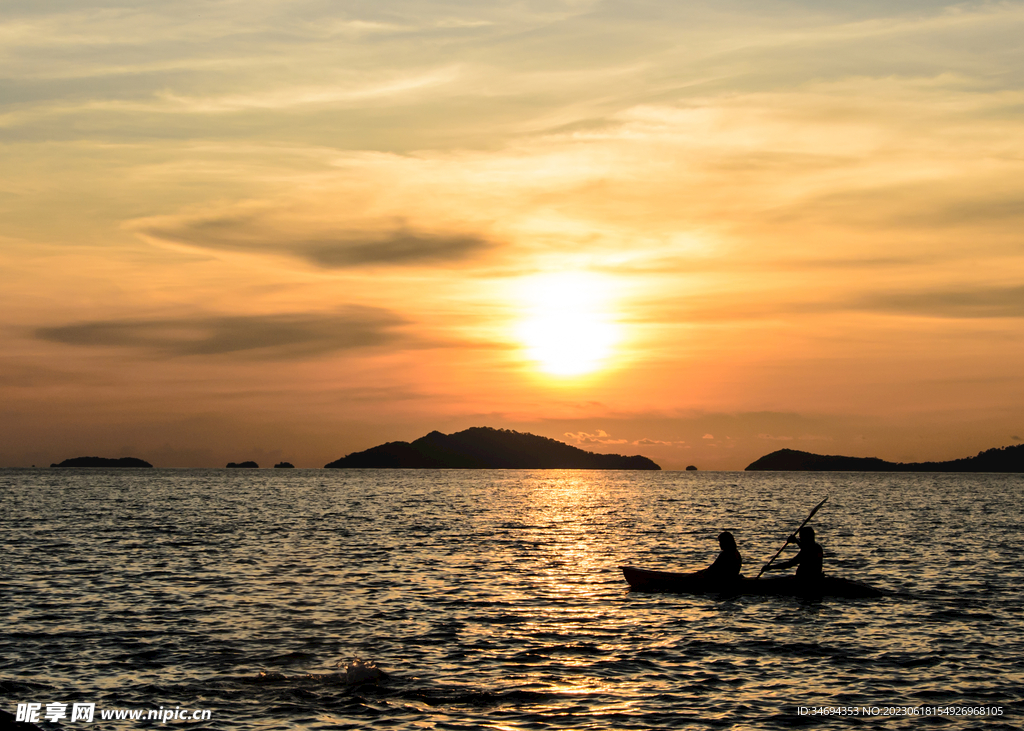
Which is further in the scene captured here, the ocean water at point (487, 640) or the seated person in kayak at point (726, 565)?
the seated person in kayak at point (726, 565)

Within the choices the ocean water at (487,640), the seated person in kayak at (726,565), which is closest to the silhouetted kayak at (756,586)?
the seated person in kayak at (726,565)

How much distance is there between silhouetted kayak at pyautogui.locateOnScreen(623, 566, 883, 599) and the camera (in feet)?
110

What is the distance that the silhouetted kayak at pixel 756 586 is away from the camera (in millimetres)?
33594

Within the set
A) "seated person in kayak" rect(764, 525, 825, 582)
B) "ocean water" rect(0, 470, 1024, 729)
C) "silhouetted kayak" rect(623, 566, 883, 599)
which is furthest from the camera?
"silhouetted kayak" rect(623, 566, 883, 599)

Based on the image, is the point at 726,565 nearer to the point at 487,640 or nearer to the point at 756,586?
the point at 756,586

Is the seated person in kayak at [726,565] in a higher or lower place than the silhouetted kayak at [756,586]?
higher

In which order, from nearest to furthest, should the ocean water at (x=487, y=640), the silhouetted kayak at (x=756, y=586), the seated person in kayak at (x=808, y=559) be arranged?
1. the ocean water at (x=487, y=640)
2. the seated person in kayak at (x=808, y=559)
3. the silhouetted kayak at (x=756, y=586)

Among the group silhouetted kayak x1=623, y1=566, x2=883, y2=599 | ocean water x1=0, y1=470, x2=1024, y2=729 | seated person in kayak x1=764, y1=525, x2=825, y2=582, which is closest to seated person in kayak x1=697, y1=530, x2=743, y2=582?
silhouetted kayak x1=623, y1=566, x2=883, y2=599

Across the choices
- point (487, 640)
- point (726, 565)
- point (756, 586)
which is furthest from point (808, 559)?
point (487, 640)

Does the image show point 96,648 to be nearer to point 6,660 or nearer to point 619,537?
point 6,660

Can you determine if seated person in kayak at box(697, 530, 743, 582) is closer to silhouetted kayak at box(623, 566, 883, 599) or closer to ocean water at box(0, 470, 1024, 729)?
silhouetted kayak at box(623, 566, 883, 599)

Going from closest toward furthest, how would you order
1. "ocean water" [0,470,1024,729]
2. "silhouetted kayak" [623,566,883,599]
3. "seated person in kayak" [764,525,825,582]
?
1. "ocean water" [0,470,1024,729]
2. "seated person in kayak" [764,525,825,582]
3. "silhouetted kayak" [623,566,883,599]

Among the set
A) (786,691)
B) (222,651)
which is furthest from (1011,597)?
(222,651)

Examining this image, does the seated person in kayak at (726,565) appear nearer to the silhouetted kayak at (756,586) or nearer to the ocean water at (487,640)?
the silhouetted kayak at (756,586)
